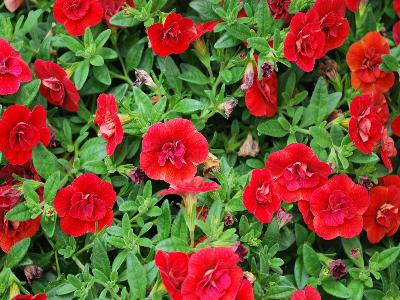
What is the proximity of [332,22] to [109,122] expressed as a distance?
74 centimetres

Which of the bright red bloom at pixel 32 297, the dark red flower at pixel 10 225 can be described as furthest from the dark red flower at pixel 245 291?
the dark red flower at pixel 10 225

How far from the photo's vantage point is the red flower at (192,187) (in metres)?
1.64

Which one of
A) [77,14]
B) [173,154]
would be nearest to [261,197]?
[173,154]

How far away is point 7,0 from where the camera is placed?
7.05ft

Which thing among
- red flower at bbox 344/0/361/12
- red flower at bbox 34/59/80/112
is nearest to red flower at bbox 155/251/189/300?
red flower at bbox 34/59/80/112

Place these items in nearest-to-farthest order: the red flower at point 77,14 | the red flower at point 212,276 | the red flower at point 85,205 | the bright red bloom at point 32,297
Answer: the red flower at point 212,276
the bright red bloom at point 32,297
the red flower at point 85,205
the red flower at point 77,14

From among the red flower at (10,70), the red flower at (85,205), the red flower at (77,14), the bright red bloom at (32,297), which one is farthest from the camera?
the red flower at (77,14)

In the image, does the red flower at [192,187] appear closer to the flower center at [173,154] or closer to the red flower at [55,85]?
the flower center at [173,154]

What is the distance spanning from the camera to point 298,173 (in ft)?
5.91

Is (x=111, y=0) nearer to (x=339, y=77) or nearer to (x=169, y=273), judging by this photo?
(x=339, y=77)

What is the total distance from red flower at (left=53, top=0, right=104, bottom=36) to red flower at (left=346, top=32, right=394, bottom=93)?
0.80 metres

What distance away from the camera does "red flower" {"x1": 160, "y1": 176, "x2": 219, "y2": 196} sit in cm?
164

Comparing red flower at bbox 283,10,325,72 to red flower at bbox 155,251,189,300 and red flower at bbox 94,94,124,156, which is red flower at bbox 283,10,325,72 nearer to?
red flower at bbox 94,94,124,156

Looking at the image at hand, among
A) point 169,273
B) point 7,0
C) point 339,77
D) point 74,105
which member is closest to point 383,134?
point 339,77
